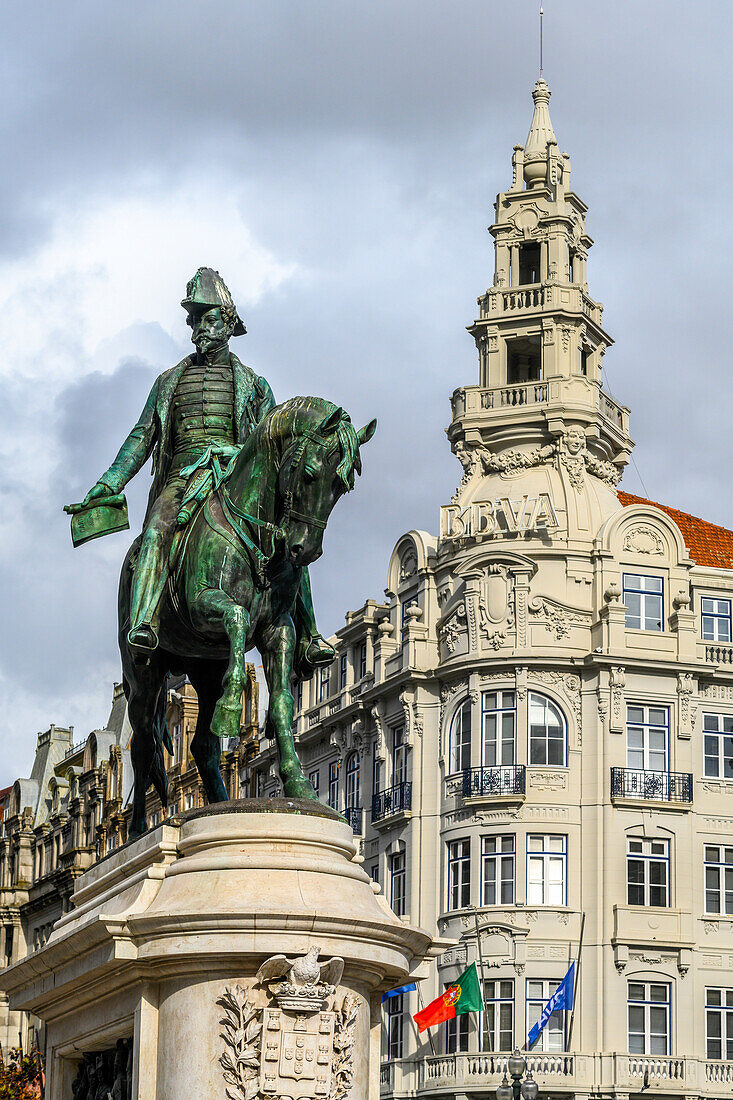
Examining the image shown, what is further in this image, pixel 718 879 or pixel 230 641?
pixel 718 879

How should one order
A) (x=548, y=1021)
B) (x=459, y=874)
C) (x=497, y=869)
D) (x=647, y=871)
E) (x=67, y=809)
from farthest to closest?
(x=67, y=809) → (x=459, y=874) → (x=647, y=871) → (x=497, y=869) → (x=548, y=1021)

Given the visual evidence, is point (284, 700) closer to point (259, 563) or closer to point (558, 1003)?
point (259, 563)

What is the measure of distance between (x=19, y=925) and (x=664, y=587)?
45.5m

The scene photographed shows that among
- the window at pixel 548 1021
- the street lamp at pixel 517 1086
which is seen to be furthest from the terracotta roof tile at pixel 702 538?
the street lamp at pixel 517 1086

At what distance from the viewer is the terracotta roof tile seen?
203 feet

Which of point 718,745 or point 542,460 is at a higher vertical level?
point 542,460

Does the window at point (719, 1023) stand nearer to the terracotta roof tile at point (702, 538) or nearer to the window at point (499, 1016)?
the window at point (499, 1016)

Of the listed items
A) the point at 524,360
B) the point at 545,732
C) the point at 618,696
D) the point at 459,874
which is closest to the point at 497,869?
the point at 459,874

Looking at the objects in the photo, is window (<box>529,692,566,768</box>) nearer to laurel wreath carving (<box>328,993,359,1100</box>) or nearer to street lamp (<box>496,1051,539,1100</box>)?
street lamp (<box>496,1051,539,1100</box>)

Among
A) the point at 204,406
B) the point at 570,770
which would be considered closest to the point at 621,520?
the point at 570,770

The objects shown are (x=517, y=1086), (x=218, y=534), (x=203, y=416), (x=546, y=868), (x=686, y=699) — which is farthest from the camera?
(x=686, y=699)

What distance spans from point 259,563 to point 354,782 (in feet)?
157

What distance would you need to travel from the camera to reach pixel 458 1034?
2135 inches

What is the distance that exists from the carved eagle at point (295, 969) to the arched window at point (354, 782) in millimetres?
48405
